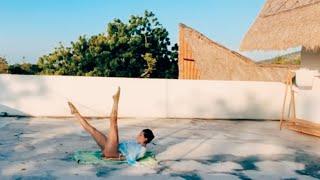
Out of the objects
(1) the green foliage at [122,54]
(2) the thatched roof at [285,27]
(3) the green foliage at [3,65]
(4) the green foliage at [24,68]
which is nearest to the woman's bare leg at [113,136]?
(2) the thatched roof at [285,27]

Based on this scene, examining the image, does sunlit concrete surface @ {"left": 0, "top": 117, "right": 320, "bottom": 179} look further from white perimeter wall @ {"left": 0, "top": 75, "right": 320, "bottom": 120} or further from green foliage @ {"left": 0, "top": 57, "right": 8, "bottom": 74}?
green foliage @ {"left": 0, "top": 57, "right": 8, "bottom": 74}

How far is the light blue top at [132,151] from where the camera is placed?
6.76m

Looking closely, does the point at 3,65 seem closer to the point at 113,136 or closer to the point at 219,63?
the point at 219,63

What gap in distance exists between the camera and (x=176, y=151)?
8031mm

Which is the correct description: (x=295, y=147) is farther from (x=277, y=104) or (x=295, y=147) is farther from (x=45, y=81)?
(x=45, y=81)

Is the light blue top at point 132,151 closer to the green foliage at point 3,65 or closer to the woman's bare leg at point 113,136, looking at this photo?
the woman's bare leg at point 113,136

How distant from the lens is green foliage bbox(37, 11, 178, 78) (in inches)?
853

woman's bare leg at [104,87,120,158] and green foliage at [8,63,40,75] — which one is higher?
green foliage at [8,63,40,75]

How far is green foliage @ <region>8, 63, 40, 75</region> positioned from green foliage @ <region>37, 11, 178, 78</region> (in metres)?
1.28

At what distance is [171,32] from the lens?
24.0 meters

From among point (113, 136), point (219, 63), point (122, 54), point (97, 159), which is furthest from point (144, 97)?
point (122, 54)

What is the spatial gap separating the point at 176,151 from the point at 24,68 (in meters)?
18.5

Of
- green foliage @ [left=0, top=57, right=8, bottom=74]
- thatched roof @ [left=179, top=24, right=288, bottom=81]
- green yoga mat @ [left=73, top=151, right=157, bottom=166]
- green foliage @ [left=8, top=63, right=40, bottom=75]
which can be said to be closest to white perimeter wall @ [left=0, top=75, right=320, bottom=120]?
thatched roof @ [left=179, top=24, right=288, bottom=81]

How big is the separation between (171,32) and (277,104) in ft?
36.3
